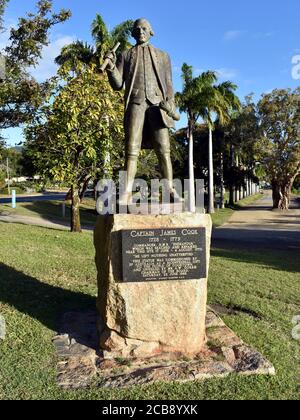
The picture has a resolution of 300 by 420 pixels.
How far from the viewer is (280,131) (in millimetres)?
32094

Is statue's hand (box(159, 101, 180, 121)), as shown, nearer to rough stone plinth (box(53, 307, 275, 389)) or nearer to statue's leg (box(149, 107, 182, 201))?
statue's leg (box(149, 107, 182, 201))

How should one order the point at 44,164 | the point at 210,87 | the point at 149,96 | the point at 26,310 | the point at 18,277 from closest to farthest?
the point at 149,96 → the point at 26,310 → the point at 18,277 → the point at 44,164 → the point at 210,87

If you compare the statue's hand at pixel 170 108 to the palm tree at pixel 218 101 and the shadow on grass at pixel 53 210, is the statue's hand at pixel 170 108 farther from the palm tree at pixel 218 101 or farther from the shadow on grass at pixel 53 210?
the palm tree at pixel 218 101

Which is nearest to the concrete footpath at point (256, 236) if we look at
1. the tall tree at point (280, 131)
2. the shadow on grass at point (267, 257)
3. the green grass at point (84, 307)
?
the shadow on grass at point (267, 257)

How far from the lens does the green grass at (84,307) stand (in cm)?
400

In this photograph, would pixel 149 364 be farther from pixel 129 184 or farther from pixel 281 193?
pixel 281 193

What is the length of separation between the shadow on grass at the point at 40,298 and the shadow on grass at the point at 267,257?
215 inches

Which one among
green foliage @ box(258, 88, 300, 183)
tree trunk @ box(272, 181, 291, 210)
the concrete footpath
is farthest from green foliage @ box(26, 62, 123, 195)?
tree trunk @ box(272, 181, 291, 210)

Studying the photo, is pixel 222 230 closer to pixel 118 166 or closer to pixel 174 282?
pixel 118 166

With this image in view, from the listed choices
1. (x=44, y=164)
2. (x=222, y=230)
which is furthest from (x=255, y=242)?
(x=44, y=164)

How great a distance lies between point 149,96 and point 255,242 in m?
11.6

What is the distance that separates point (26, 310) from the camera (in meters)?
5.75

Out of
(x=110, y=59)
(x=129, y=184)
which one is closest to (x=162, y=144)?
(x=129, y=184)

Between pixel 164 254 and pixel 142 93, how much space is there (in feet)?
6.48
